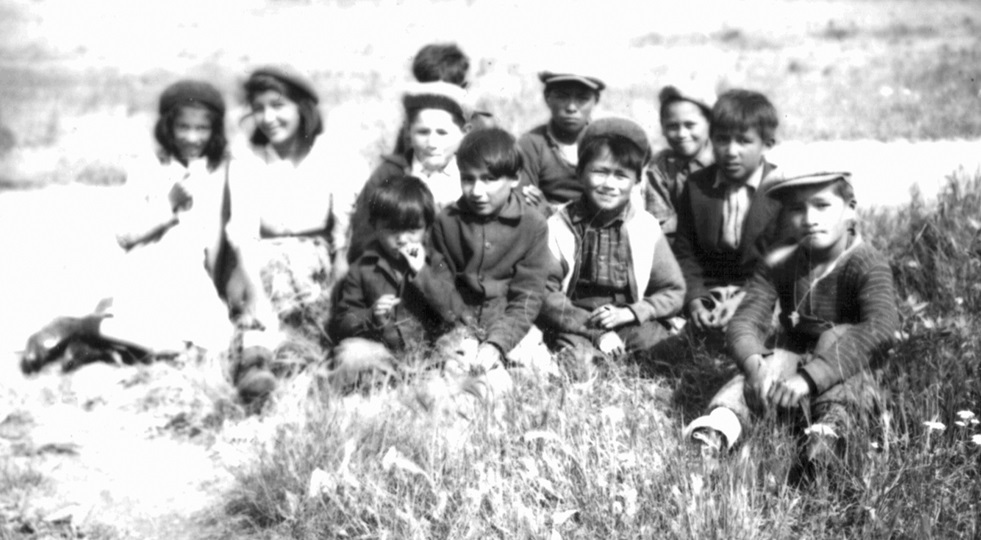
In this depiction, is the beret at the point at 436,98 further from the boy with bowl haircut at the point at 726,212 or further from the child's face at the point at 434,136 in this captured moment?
the boy with bowl haircut at the point at 726,212

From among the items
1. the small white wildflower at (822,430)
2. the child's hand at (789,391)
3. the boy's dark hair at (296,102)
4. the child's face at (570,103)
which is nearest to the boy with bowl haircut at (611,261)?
the child's face at (570,103)

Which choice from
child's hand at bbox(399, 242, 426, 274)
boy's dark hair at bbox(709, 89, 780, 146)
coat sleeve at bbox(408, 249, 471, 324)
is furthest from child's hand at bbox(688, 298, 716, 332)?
child's hand at bbox(399, 242, 426, 274)

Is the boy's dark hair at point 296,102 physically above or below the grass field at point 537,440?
above

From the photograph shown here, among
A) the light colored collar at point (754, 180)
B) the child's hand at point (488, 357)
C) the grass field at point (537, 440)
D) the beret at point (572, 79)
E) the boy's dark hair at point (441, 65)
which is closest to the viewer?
the grass field at point (537, 440)

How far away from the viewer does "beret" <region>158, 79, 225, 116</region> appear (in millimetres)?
5117

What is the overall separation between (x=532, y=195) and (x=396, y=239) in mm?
1014

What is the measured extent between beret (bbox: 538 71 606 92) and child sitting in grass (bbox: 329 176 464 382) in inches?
49.4

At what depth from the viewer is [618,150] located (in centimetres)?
464

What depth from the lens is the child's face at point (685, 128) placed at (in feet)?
17.3

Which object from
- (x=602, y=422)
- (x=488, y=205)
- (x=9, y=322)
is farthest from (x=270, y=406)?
(x=9, y=322)

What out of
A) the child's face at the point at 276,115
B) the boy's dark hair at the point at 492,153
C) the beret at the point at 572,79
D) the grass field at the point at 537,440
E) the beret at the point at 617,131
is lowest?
the grass field at the point at 537,440

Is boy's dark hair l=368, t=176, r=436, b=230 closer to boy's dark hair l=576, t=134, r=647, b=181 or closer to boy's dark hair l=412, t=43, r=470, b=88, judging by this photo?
boy's dark hair l=576, t=134, r=647, b=181

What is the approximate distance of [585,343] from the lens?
4.62m

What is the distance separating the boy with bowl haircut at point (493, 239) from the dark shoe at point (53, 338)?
174cm
